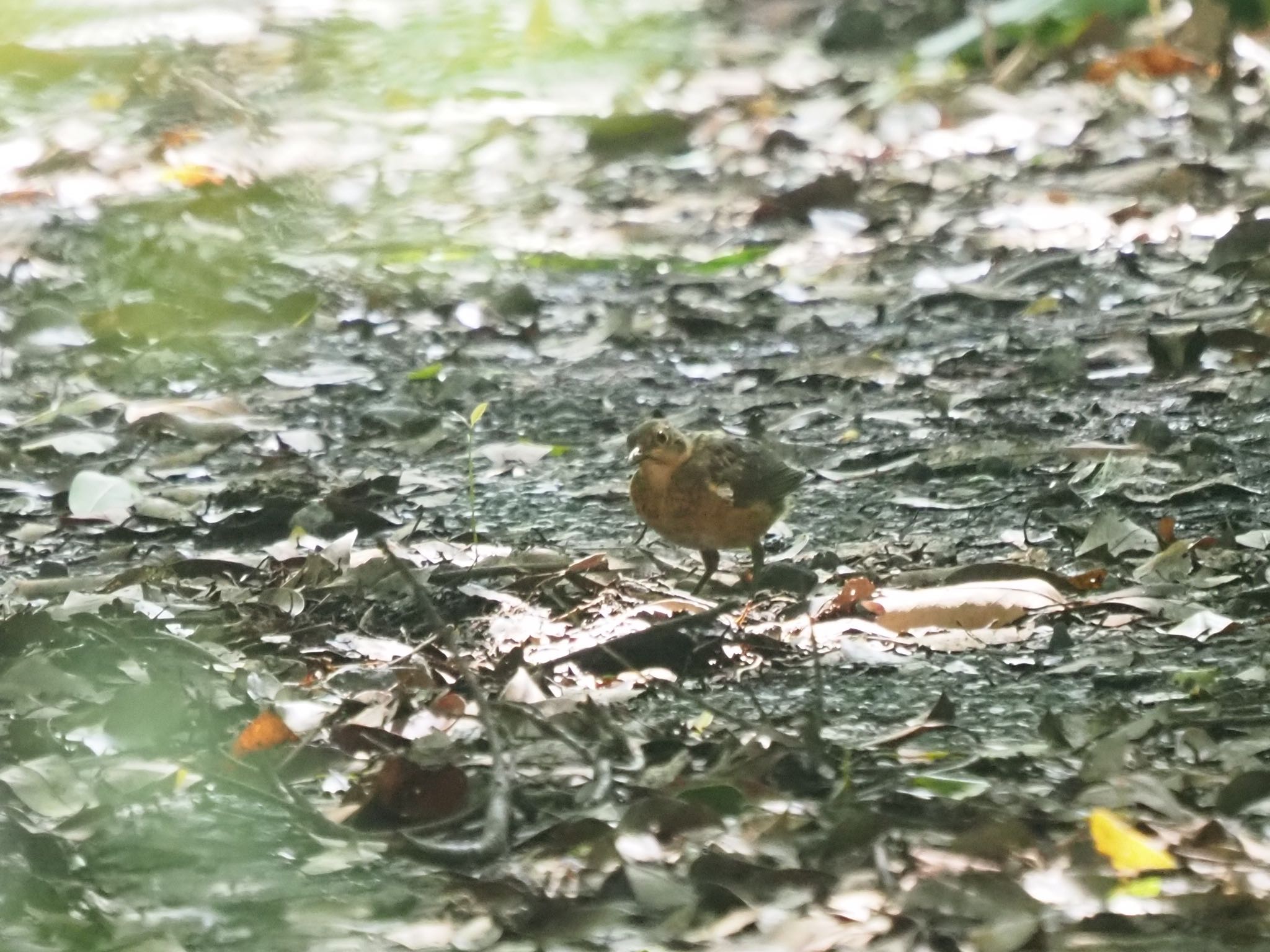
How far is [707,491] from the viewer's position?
15.0ft

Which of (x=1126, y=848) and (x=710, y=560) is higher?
(x=1126, y=848)

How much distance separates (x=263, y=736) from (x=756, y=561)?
5.33ft

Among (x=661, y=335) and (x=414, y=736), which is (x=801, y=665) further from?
(x=661, y=335)

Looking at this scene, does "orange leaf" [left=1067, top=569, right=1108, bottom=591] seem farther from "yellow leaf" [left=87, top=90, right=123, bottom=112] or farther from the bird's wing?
"yellow leaf" [left=87, top=90, right=123, bottom=112]

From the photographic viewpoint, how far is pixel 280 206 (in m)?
9.13

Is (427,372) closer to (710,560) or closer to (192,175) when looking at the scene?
(710,560)

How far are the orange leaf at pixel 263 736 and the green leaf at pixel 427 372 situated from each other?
10.9 ft

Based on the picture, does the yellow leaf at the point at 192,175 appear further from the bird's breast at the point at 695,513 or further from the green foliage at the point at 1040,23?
the bird's breast at the point at 695,513

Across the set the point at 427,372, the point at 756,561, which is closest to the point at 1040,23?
the point at 427,372

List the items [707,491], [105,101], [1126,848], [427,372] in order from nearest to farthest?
[1126,848] < [707,491] < [427,372] < [105,101]

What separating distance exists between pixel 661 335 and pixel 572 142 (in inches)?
135

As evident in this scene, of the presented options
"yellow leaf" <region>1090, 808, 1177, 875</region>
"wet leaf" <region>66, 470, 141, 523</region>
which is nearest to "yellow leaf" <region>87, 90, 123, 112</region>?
"wet leaf" <region>66, 470, 141, 523</region>

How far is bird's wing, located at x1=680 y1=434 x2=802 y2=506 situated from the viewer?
4.58 metres

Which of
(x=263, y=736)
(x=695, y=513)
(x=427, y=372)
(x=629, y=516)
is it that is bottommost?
(x=427, y=372)
